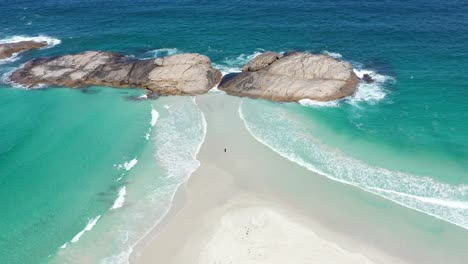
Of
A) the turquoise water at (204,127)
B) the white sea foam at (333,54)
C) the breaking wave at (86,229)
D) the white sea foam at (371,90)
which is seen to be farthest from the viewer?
the white sea foam at (333,54)

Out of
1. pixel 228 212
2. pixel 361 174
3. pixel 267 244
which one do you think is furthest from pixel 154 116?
pixel 361 174

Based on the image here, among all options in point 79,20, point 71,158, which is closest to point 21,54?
point 79,20

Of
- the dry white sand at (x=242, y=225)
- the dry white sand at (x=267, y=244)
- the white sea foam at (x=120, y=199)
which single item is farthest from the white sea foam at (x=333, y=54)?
the white sea foam at (x=120, y=199)

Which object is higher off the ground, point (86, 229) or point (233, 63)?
point (233, 63)

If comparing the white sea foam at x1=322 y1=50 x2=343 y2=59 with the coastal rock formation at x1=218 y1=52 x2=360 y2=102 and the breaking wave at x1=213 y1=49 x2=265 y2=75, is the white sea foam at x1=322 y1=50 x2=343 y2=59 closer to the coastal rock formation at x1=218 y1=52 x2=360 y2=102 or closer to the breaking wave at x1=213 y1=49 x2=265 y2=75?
the coastal rock formation at x1=218 y1=52 x2=360 y2=102

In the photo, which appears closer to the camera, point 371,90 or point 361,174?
point 361,174

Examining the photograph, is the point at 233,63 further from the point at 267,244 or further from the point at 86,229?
the point at 267,244

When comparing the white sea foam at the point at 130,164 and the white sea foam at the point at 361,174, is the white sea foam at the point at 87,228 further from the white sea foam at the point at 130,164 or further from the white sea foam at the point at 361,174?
the white sea foam at the point at 361,174
